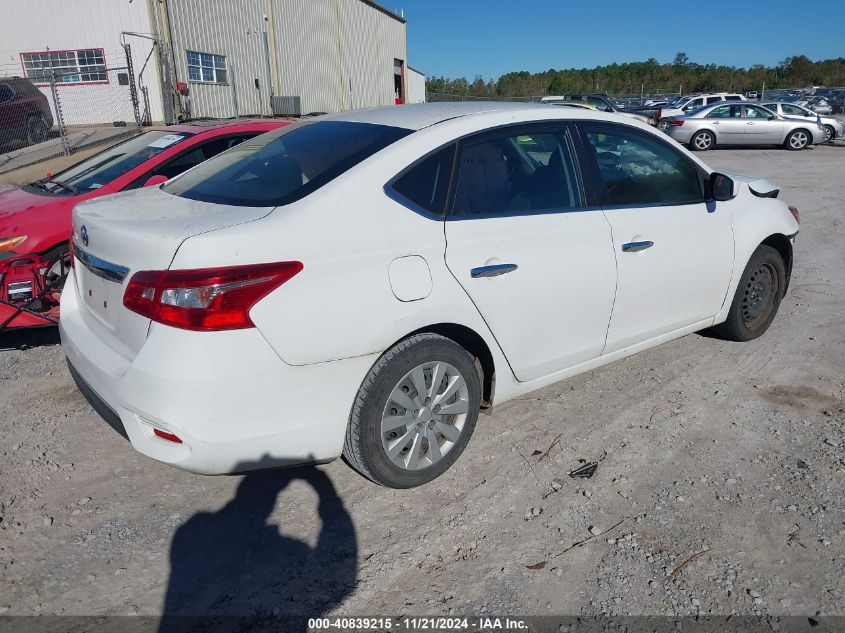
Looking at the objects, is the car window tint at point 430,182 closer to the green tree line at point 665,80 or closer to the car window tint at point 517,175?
the car window tint at point 517,175

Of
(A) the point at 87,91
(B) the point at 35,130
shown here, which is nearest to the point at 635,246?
(B) the point at 35,130

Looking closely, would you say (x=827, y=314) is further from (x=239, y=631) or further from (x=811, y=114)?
(x=811, y=114)

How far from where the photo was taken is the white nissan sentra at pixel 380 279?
2473 mm

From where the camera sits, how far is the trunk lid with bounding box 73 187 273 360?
253 cm

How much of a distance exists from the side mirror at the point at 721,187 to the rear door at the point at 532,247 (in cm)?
106

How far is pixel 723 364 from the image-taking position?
15.0ft

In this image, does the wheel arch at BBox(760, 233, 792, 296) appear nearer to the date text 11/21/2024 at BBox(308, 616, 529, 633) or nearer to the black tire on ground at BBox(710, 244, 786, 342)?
the black tire on ground at BBox(710, 244, 786, 342)

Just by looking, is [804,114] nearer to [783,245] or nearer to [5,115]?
[783,245]

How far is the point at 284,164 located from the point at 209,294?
1.07 m

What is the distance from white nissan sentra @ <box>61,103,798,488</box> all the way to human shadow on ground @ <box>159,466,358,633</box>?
38 centimetres

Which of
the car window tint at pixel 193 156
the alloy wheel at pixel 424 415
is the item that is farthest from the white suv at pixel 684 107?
the alloy wheel at pixel 424 415

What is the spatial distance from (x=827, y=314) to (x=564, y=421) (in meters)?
3.17

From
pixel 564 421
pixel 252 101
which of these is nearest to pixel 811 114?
pixel 252 101

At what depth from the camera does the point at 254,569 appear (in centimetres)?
267
